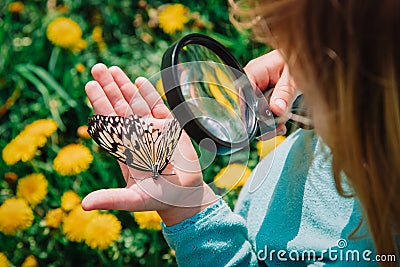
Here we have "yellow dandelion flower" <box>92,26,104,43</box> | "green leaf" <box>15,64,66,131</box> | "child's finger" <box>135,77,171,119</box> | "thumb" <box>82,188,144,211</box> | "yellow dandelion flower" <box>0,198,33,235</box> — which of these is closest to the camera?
"thumb" <box>82,188,144,211</box>

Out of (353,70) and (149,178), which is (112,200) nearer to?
(149,178)

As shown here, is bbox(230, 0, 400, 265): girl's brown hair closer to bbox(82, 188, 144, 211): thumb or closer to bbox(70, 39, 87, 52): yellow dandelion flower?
bbox(82, 188, 144, 211): thumb

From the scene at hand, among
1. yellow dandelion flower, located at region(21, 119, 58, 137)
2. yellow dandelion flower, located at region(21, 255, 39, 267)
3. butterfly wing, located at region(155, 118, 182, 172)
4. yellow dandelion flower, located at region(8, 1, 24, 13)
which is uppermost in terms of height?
butterfly wing, located at region(155, 118, 182, 172)

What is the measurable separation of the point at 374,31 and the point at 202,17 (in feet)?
3.22

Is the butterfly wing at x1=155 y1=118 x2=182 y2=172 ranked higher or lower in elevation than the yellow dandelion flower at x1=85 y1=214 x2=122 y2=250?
higher

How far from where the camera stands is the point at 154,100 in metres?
0.85

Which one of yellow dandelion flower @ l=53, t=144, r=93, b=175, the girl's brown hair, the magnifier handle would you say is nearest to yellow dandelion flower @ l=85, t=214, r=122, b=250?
yellow dandelion flower @ l=53, t=144, r=93, b=175

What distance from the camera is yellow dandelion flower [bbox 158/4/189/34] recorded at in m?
1.42

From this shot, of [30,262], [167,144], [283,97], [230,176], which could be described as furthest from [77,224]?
[283,97]

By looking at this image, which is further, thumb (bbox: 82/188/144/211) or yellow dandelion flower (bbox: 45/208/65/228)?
yellow dandelion flower (bbox: 45/208/65/228)

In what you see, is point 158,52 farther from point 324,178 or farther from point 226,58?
point 324,178

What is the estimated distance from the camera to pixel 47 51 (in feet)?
4.81

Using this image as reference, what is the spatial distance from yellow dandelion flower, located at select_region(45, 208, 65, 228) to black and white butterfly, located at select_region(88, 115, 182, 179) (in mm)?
404

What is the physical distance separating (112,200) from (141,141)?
9 cm
